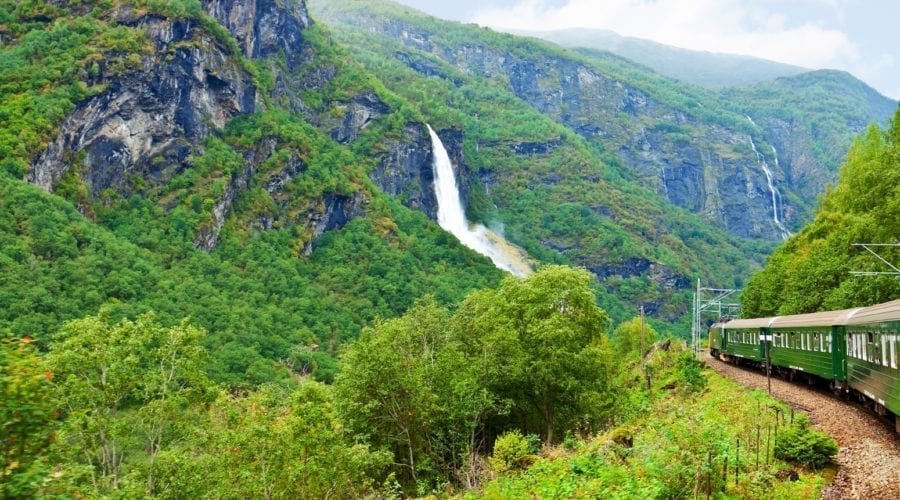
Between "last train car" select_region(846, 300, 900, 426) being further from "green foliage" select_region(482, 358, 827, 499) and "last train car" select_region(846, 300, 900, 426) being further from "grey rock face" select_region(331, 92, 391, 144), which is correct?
"grey rock face" select_region(331, 92, 391, 144)

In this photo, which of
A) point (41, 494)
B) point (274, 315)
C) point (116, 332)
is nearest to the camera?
point (41, 494)

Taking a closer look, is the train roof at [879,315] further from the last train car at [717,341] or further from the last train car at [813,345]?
the last train car at [717,341]

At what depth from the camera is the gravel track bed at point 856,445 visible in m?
12.2

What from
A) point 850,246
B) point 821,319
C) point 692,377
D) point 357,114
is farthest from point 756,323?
point 357,114

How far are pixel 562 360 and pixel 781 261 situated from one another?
3718 cm

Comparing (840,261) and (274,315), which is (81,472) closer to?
(840,261)

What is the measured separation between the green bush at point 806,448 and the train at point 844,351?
7.78 ft

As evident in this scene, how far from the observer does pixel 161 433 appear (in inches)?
1112

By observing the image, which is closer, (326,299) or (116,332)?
(116,332)

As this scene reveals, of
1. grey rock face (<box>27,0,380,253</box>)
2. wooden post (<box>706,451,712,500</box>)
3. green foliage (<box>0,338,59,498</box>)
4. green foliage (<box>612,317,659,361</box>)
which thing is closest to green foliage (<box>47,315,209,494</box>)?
green foliage (<box>0,338,59,498</box>)

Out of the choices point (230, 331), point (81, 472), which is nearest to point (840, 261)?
point (81, 472)

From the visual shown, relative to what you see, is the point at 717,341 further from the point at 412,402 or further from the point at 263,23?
the point at 263,23

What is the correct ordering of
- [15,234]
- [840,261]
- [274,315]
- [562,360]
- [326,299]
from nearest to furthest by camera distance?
1. [562,360]
2. [840,261]
3. [15,234]
4. [274,315]
5. [326,299]

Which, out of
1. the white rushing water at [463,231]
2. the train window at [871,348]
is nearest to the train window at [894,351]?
the train window at [871,348]
